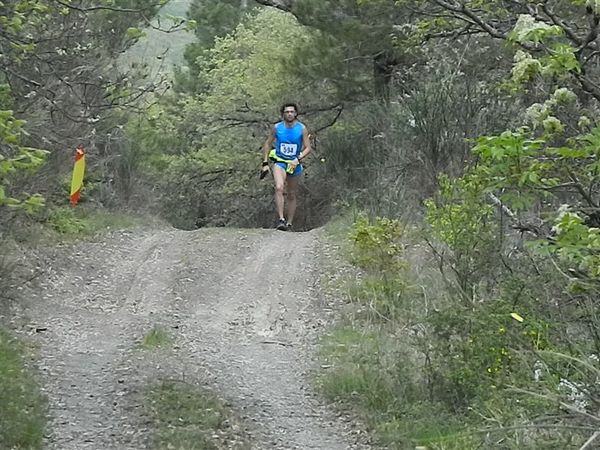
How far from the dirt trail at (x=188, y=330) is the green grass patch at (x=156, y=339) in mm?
92

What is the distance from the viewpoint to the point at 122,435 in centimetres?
624

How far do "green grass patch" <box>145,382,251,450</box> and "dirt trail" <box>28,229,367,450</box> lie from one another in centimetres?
12

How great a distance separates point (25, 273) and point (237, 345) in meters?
3.10

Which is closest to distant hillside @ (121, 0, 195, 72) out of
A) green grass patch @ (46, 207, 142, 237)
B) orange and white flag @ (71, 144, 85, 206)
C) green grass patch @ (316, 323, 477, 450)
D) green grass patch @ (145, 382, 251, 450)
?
orange and white flag @ (71, 144, 85, 206)

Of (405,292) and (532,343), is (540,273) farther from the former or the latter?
(405,292)

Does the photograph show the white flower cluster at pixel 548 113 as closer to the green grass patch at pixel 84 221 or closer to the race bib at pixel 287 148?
the race bib at pixel 287 148

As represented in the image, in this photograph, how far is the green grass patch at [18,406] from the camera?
19.3 feet

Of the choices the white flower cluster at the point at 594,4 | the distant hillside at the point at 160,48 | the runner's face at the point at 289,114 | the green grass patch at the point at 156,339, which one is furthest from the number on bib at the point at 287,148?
the white flower cluster at the point at 594,4

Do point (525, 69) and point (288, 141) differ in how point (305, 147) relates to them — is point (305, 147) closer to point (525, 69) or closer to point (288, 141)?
point (288, 141)

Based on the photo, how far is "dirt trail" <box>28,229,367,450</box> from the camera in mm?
6680

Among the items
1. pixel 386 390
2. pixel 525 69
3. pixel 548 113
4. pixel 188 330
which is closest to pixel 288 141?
pixel 188 330

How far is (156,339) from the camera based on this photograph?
8500mm

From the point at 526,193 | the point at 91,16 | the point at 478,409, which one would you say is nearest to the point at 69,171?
the point at 91,16

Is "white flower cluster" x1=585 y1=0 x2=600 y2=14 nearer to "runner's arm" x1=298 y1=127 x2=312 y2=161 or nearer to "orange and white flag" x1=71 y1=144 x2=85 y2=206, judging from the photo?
"orange and white flag" x1=71 y1=144 x2=85 y2=206
